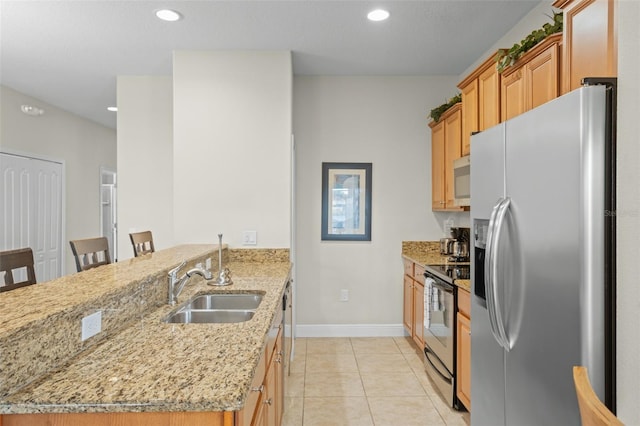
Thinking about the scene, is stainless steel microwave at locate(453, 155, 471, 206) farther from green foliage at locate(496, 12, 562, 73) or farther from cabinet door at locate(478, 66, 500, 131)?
green foliage at locate(496, 12, 562, 73)

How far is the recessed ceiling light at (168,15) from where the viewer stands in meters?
2.78

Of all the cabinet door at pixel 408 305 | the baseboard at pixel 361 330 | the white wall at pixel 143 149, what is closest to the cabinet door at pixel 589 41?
the cabinet door at pixel 408 305

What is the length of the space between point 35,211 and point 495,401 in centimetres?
550

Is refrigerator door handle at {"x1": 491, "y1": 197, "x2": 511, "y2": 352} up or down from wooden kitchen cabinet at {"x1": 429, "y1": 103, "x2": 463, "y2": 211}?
down

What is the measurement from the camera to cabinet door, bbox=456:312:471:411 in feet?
7.92

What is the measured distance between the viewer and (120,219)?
412 centimetres

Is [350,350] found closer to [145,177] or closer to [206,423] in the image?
[145,177]

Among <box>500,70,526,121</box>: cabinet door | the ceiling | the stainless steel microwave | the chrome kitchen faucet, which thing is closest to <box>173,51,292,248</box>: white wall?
the ceiling

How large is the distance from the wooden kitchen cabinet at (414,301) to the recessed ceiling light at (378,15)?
198 centimetres

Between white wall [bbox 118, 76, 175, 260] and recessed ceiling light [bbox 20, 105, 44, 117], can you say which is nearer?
white wall [bbox 118, 76, 175, 260]

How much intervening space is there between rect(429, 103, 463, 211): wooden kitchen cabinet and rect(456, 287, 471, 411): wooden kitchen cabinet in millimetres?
1074

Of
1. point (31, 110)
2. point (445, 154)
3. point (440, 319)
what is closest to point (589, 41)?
point (440, 319)

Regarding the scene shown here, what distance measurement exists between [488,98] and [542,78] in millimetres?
669

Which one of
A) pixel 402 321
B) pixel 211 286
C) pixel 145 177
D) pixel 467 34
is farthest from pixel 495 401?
pixel 145 177
